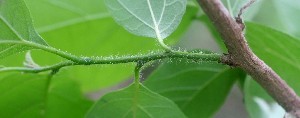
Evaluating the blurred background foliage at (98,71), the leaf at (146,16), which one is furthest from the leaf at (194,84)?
the leaf at (146,16)

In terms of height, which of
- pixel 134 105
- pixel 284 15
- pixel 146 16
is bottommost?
pixel 134 105

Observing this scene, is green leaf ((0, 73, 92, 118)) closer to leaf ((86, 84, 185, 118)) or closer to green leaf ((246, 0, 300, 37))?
leaf ((86, 84, 185, 118))

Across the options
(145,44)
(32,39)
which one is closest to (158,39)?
(32,39)

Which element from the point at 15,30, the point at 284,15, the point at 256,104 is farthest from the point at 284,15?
the point at 15,30

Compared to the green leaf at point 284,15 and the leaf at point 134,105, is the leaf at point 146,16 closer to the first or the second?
the leaf at point 134,105

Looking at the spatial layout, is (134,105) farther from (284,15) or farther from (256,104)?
(284,15)
